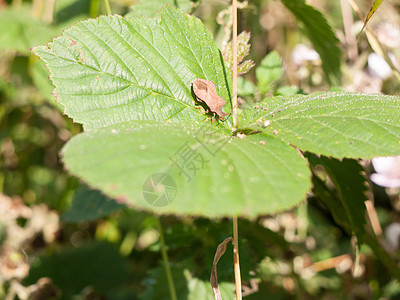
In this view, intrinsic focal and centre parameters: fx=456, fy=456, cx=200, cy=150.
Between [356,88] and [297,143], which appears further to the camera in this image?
[356,88]

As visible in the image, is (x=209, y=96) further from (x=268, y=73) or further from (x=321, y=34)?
(x=321, y=34)

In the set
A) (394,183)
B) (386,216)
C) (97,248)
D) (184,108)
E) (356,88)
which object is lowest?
(97,248)

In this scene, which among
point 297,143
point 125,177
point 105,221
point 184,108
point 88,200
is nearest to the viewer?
point 125,177

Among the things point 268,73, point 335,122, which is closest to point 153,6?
point 268,73

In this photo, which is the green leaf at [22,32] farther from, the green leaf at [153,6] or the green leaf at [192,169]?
the green leaf at [192,169]

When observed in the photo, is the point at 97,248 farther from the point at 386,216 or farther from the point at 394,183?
the point at 386,216

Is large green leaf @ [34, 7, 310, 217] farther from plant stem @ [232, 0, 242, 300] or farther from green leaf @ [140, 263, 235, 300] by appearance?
green leaf @ [140, 263, 235, 300]

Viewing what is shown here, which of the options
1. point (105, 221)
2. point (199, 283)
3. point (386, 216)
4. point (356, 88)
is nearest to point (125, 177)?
point (199, 283)
